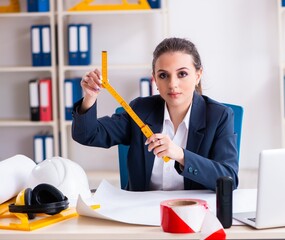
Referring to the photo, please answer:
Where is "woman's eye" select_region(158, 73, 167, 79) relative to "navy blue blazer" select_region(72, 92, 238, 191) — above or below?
above

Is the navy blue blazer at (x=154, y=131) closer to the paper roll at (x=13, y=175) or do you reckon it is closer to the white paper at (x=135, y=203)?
the white paper at (x=135, y=203)

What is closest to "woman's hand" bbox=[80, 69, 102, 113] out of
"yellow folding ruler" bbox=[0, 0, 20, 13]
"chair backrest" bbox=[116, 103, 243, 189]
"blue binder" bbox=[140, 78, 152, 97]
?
"chair backrest" bbox=[116, 103, 243, 189]

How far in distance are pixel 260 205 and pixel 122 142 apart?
37.5 inches

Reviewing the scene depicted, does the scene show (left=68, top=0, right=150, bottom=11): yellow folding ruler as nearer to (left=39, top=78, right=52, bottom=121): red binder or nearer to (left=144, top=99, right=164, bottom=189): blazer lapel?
(left=39, top=78, right=52, bottom=121): red binder

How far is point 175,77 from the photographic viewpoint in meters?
2.27

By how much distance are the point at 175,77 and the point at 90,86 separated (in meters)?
0.31

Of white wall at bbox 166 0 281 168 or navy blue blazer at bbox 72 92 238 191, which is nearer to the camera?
navy blue blazer at bbox 72 92 238 191

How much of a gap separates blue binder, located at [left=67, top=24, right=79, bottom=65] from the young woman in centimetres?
189

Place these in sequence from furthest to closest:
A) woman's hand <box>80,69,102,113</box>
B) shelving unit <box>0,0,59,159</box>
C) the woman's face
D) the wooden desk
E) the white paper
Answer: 1. shelving unit <box>0,0,59,159</box>
2. the woman's face
3. woman's hand <box>80,69,102,113</box>
4. the white paper
5. the wooden desk

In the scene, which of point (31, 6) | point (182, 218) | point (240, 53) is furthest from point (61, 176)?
point (240, 53)

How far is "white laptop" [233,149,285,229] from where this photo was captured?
1631 mm

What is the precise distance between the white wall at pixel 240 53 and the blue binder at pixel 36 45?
70 centimetres

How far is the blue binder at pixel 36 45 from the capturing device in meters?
4.30

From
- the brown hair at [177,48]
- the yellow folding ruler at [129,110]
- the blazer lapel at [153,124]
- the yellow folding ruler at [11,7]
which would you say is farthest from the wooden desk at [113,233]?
the yellow folding ruler at [11,7]
